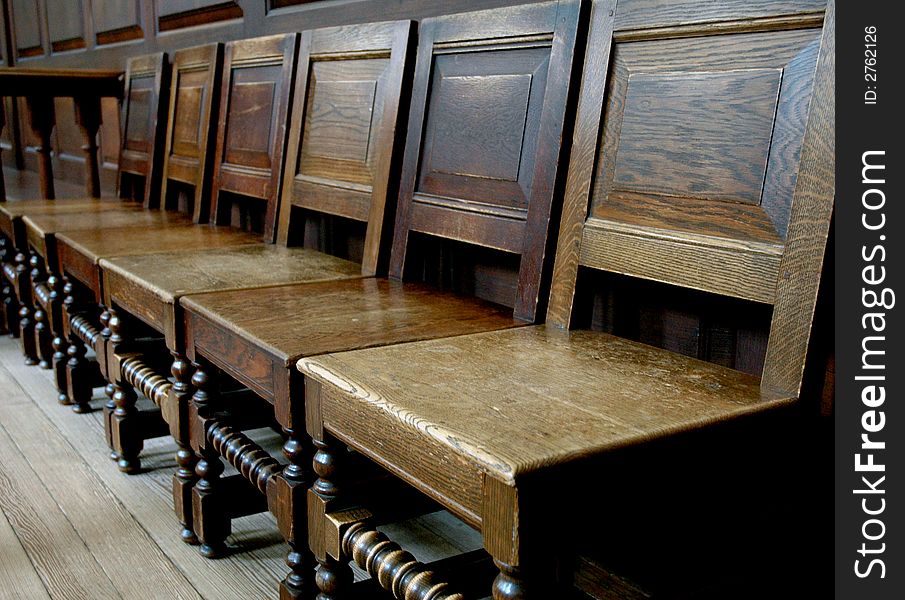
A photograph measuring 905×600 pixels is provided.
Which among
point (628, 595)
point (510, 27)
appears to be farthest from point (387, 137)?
point (628, 595)

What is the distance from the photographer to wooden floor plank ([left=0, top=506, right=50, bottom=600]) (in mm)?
1410

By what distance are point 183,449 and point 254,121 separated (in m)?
0.99

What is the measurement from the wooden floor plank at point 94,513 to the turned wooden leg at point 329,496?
38cm

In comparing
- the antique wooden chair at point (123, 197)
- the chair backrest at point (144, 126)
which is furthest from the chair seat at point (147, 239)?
the chair backrest at point (144, 126)

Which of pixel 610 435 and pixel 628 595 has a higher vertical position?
pixel 610 435

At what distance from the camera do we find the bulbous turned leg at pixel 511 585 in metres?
0.77

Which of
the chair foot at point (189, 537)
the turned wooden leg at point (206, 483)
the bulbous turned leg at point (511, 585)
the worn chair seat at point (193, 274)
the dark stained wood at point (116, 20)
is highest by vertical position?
the dark stained wood at point (116, 20)

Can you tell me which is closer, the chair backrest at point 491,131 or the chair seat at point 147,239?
the chair backrest at point 491,131

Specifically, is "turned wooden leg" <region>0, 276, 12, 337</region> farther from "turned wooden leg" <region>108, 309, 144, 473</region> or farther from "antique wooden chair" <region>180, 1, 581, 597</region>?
"antique wooden chair" <region>180, 1, 581, 597</region>

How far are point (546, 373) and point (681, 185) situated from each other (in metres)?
0.33

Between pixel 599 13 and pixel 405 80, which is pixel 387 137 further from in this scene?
pixel 599 13

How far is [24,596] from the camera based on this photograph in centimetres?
140

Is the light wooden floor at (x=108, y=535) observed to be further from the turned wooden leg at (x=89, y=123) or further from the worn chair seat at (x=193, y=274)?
the turned wooden leg at (x=89, y=123)

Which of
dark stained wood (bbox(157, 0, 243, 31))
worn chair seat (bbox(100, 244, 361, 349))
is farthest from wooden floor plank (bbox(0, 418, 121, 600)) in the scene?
dark stained wood (bbox(157, 0, 243, 31))
